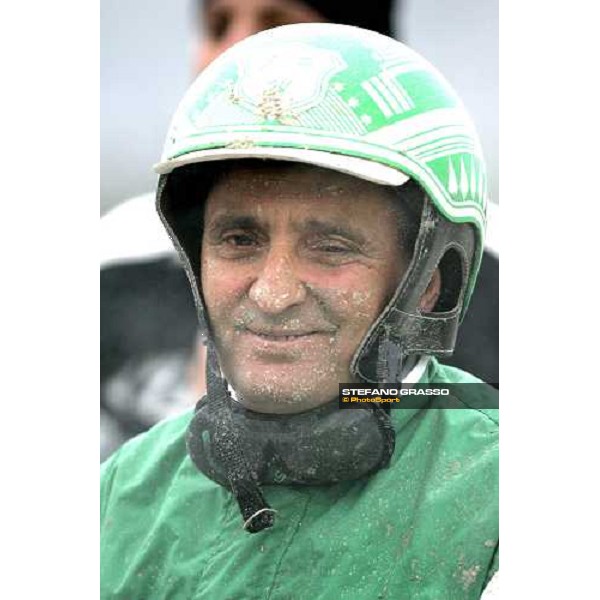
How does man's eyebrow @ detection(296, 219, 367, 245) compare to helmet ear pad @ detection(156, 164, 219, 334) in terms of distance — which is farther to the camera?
helmet ear pad @ detection(156, 164, 219, 334)

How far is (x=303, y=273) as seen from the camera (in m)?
2.38

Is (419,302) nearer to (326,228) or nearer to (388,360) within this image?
(388,360)

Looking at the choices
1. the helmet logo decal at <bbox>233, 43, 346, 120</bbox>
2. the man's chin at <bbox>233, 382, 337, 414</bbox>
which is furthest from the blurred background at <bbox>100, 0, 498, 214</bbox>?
the man's chin at <bbox>233, 382, 337, 414</bbox>

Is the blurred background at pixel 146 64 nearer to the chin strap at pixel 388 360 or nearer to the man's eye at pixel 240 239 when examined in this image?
the man's eye at pixel 240 239

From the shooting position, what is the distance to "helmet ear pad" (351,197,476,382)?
2.38m

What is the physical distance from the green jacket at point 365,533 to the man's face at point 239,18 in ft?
2.50

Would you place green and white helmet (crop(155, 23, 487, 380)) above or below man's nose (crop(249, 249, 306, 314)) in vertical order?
above

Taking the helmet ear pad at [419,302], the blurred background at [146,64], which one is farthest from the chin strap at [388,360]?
the blurred background at [146,64]

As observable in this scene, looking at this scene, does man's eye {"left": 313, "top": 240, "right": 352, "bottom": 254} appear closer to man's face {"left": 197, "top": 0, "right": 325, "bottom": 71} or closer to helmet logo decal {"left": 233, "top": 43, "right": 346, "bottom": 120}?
helmet logo decal {"left": 233, "top": 43, "right": 346, "bottom": 120}

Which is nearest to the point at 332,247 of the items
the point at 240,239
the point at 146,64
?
the point at 240,239

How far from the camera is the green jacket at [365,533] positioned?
94.7 inches

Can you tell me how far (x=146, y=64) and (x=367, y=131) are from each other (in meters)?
0.59

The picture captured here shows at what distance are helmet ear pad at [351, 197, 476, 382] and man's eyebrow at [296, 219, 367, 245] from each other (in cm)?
13

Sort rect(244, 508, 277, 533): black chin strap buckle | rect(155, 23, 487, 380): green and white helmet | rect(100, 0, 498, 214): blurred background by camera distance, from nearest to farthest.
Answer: rect(155, 23, 487, 380): green and white helmet < rect(244, 508, 277, 533): black chin strap buckle < rect(100, 0, 498, 214): blurred background
